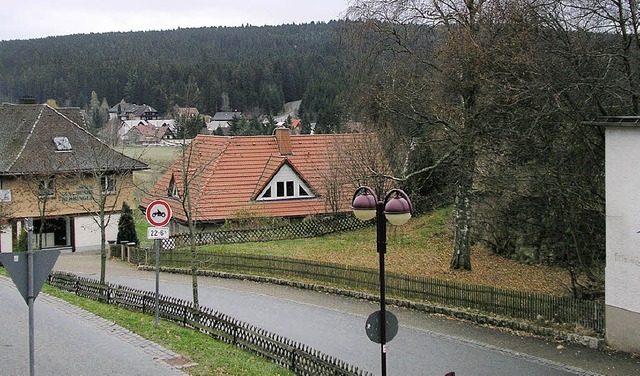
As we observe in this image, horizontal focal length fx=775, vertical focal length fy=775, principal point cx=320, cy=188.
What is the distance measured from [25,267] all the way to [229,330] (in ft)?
25.0

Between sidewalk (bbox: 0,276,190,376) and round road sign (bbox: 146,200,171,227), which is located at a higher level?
round road sign (bbox: 146,200,171,227)

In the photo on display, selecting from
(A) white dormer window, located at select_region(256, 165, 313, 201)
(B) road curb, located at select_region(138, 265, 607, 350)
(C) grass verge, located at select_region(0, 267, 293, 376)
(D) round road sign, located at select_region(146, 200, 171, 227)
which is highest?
(A) white dormer window, located at select_region(256, 165, 313, 201)

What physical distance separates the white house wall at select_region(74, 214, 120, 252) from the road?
17.2 m

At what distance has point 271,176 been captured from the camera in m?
40.3

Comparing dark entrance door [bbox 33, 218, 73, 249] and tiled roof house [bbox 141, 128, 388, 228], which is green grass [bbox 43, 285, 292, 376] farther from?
dark entrance door [bbox 33, 218, 73, 249]

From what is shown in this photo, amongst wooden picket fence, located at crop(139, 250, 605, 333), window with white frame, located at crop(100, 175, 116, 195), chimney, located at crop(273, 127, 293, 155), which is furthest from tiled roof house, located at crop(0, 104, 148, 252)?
wooden picket fence, located at crop(139, 250, 605, 333)

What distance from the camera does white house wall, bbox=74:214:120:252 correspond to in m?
42.8

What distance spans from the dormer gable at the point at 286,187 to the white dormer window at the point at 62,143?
38.1 feet

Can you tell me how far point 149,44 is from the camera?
194 meters

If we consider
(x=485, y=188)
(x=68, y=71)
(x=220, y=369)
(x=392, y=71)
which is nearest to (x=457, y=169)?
(x=485, y=188)

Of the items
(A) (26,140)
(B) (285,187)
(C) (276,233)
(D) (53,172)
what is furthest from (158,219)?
(A) (26,140)

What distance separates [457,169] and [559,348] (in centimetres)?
941

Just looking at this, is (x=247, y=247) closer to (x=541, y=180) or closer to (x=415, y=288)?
(x=415, y=288)

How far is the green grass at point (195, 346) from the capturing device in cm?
1356
